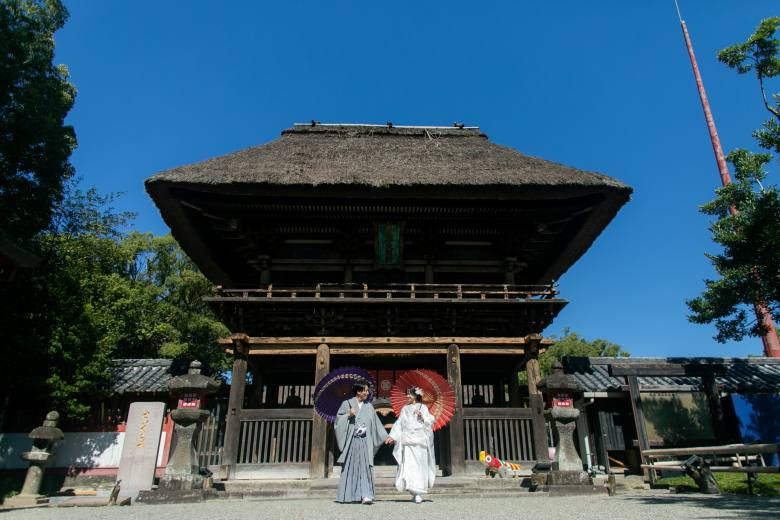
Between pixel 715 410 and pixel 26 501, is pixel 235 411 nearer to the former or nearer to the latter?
pixel 26 501

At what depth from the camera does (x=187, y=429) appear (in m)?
7.09

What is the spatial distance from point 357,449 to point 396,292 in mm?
4176

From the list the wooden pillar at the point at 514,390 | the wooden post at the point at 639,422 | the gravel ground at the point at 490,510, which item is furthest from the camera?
the wooden pillar at the point at 514,390

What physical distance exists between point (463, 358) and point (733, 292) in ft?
21.0

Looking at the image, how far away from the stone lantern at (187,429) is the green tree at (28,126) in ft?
34.2

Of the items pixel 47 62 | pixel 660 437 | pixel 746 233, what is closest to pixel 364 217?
pixel 746 233

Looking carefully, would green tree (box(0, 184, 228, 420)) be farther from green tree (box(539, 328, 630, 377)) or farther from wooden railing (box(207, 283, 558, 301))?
green tree (box(539, 328, 630, 377))

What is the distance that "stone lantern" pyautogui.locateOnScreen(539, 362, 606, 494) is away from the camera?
6945 millimetres

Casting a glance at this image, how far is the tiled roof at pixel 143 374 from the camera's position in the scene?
12.8m

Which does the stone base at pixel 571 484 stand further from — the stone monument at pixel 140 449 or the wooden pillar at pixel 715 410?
the stone monument at pixel 140 449

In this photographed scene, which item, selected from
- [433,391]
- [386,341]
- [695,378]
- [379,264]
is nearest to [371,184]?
[379,264]

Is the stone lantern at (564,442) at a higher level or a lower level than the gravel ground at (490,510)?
higher

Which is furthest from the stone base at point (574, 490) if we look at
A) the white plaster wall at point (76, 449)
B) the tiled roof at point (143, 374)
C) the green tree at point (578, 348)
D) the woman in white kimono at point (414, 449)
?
the green tree at point (578, 348)

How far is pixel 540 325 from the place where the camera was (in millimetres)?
9805
